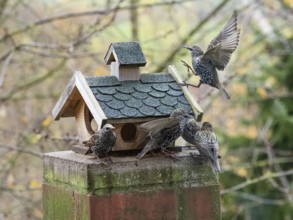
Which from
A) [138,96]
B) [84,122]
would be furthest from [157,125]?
[84,122]

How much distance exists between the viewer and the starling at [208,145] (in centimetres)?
295

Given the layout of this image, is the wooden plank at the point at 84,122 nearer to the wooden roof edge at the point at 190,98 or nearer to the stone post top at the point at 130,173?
the stone post top at the point at 130,173

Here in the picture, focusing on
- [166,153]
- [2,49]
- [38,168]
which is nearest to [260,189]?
[38,168]

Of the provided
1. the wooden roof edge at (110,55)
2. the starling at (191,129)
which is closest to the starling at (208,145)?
the starling at (191,129)

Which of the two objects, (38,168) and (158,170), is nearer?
(158,170)

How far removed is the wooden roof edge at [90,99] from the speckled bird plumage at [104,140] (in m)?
0.03

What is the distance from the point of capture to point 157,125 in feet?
9.63

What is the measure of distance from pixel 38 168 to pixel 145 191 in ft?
18.5

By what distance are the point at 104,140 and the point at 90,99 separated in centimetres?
19

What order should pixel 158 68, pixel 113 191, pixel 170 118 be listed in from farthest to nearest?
pixel 158 68 < pixel 170 118 < pixel 113 191

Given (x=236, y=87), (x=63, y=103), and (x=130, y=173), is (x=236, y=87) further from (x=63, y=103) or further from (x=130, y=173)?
(x=130, y=173)

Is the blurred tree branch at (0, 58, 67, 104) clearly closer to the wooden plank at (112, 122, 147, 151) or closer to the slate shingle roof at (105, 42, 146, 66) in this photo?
the slate shingle roof at (105, 42, 146, 66)

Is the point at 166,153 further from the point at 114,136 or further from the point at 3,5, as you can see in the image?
the point at 3,5

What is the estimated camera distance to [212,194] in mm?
2918
